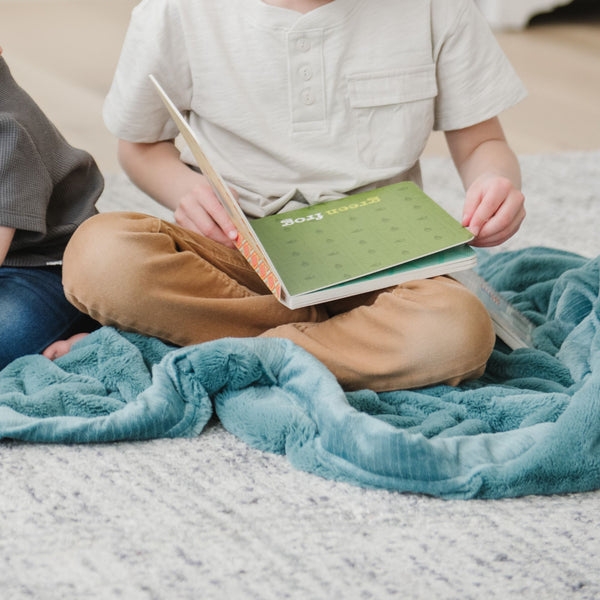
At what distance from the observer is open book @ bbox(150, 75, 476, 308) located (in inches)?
32.8

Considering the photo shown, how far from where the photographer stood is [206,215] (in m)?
0.98

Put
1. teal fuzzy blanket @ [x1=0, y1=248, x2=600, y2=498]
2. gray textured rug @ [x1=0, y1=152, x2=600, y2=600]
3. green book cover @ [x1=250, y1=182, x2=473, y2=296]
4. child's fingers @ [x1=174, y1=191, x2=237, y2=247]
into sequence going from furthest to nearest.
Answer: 1. child's fingers @ [x1=174, y1=191, x2=237, y2=247]
2. green book cover @ [x1=250, y1=182, x2=473, y2=296]
3. teal fuzzy blanket @ [x1=0, y1=248, x2=600, y2=498]
4. gray textured rug @ [x1=0, y1=152, x2=600, y2=600]

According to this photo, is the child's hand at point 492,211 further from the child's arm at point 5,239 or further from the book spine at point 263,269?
the child's arm at point 5,239

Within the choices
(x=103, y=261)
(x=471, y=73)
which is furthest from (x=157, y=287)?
(x=471, y=73)

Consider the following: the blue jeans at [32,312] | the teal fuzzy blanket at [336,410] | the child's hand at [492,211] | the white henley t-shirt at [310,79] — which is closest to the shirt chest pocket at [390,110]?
the white henley t-shirt at [310,79]

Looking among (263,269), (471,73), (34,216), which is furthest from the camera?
(471,73)

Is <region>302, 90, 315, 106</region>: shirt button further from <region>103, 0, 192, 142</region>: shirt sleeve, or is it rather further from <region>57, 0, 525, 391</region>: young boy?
<region>103, 0, 192, 142</region>: shirt sleeve

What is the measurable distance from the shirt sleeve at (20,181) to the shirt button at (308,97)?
289 mm

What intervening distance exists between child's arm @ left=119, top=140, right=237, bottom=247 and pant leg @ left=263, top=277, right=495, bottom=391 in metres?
0.15

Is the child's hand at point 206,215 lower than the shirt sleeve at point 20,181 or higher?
lower

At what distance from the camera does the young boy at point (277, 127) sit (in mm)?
934

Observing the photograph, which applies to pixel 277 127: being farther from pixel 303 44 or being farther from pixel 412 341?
pixel 412 341

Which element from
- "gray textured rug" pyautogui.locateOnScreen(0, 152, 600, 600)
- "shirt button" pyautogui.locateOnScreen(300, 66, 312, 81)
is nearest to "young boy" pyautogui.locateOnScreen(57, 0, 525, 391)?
"shirt button" pyautogui.locateOnScreen(300, 66, 312, 81)

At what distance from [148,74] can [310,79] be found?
7.0 inches
